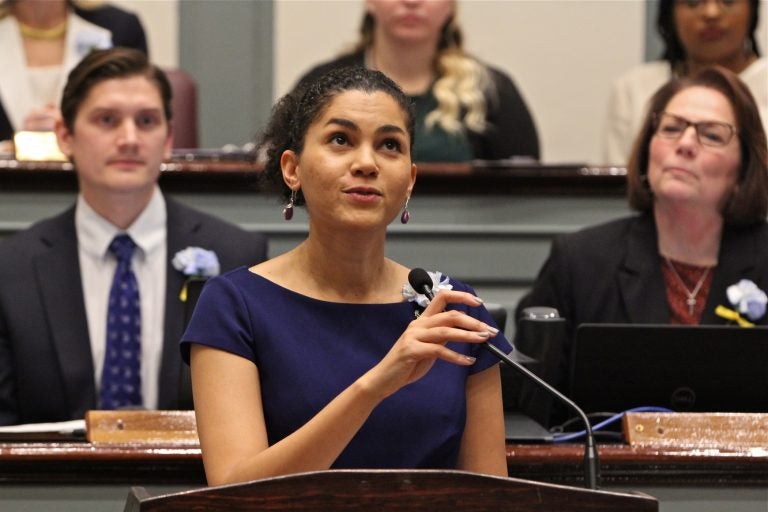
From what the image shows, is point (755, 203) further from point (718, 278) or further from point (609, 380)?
point (609, 380)

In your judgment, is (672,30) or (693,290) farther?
(672,30)

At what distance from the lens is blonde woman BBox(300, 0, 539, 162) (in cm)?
449

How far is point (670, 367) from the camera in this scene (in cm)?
274

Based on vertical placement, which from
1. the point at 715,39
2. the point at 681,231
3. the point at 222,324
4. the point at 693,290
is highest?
the point at 715,39

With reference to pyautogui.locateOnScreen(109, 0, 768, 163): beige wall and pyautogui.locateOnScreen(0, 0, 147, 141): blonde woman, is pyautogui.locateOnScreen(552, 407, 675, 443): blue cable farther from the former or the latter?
pyautogui.locateOnScreen(109, 0, 768, 163): beige wall

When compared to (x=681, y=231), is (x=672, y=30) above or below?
above

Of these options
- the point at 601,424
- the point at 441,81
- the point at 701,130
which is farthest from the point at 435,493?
the point at 441,81

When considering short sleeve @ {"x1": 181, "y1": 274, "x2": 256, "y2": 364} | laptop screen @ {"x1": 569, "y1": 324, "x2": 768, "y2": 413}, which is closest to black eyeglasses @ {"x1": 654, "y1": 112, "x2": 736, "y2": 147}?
laptop screen @ {"x1": 569, "y1": 324, "x2": 768, "y2": 413}

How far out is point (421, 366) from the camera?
6.35 feet

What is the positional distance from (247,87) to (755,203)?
2.72m

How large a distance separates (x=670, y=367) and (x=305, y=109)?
2.90 feet

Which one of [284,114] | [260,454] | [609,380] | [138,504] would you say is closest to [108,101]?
[284,114]

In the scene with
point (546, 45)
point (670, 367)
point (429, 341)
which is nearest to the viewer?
point (429, 341)

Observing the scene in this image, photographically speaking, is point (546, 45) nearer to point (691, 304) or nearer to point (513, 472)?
point (691, 304)
